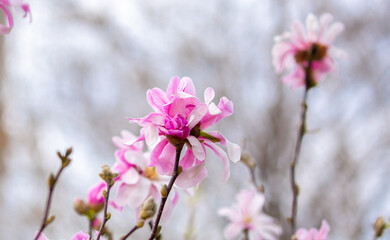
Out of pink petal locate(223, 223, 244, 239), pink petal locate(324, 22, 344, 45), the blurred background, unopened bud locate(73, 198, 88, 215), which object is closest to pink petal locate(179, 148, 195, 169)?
unopened bud locate(73, 198, 88, 215)

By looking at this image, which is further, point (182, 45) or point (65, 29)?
point (65, 29)

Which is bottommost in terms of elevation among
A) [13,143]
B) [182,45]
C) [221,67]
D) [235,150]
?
[235,150]

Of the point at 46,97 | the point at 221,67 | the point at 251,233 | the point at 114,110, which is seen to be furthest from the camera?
the point at 46,97

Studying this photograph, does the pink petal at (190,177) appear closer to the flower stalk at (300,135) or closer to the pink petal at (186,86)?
the pink petal at (186,86)

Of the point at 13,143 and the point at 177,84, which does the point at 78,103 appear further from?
the point at 177,84

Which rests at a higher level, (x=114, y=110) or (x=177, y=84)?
(x=114, y=110)

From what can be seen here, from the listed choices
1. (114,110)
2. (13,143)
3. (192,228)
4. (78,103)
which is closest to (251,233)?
(192,228)

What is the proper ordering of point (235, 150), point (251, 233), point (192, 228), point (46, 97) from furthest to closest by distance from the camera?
point (46, 97) < point (192, 228) < point (251, 233) < point (235, 150)
